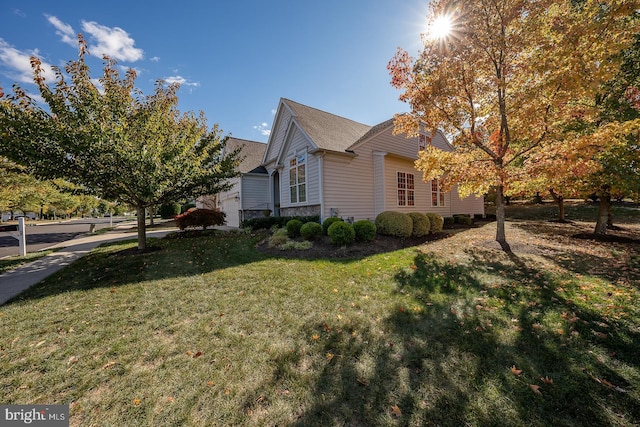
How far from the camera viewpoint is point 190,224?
43.8ft

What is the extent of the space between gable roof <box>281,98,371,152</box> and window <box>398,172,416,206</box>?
3.57 meters

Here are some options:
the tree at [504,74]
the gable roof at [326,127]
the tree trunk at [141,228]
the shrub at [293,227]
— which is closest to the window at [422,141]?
the gable roof at [326,127]

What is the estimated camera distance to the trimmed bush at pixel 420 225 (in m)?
11.2

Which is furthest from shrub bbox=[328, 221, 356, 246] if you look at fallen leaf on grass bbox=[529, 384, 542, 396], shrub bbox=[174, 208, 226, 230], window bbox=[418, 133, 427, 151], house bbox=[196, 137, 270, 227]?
window bbox=[418, 133, 427, 151]

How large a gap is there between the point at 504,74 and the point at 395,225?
20.7ft

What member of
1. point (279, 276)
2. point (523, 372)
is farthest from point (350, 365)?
point (279, 276)

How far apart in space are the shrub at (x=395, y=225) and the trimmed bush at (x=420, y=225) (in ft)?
2.00

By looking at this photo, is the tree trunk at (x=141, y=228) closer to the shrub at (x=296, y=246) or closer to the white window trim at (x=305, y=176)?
the shrub at (x=296, y=246)

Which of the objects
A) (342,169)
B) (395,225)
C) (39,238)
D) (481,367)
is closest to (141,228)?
(342,169)

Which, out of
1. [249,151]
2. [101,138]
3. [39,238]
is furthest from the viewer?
[249,151]

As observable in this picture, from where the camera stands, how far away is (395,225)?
10430mm

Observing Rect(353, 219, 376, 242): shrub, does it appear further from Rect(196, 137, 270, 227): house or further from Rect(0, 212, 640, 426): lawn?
Rect(196, 137, 270, 227): house

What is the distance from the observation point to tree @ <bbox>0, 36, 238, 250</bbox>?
6.52 metres

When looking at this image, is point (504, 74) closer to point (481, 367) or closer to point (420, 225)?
point (420, 225)
